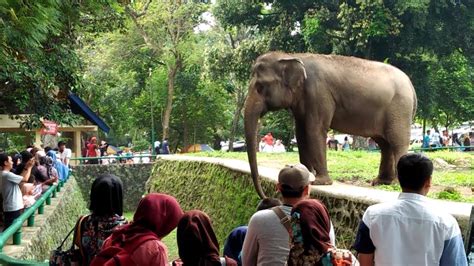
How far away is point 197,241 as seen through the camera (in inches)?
134

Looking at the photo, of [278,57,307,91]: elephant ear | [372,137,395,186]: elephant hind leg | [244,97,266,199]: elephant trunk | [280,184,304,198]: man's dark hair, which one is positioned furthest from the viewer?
[372,137,395,186]: elephant hind leg

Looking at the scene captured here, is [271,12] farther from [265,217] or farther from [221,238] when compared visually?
[265,217]

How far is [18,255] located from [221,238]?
21.4ft

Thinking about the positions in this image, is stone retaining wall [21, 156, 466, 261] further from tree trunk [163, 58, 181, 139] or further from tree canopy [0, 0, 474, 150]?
tree trunk [163, 58, 181, 139]

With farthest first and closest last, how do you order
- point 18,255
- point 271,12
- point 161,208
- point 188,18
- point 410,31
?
point 188,18, point 271,12, point 410,31, point 18,255, point 161,208

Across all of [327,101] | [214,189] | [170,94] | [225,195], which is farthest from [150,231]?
[170,94]

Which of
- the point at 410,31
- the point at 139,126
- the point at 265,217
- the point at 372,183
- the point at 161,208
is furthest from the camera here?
the point at 139,126

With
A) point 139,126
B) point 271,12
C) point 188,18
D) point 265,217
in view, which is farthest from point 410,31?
point 139,126

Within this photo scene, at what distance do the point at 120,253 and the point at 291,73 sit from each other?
6.29m

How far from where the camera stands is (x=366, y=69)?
9.72 metres

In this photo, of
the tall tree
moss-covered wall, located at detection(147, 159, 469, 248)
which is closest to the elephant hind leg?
moss-covered wall, located at detection(147, 159, 469, 248)

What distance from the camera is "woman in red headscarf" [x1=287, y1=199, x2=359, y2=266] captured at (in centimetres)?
356

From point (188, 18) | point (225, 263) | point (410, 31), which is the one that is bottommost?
point (225, 263)

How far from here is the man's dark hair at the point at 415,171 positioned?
11.3ft
